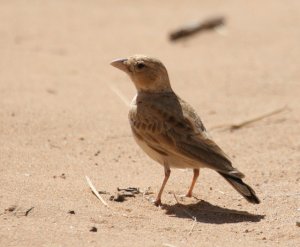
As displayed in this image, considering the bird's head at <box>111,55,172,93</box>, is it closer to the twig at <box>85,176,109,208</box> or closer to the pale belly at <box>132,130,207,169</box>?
the pale belly at <box>132,130,207,169</box>

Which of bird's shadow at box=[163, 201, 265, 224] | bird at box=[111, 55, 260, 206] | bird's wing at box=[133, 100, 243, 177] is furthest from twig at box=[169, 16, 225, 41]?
bird's shadow at box=[163, 201, 265, 224]

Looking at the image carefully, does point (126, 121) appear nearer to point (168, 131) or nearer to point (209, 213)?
point (168, 131)

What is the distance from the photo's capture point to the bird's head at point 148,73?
6.82 m

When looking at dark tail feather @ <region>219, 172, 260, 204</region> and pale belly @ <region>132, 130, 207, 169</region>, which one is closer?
dark tail feather @ <region>219, 172, 260, 204</region>

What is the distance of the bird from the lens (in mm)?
6043

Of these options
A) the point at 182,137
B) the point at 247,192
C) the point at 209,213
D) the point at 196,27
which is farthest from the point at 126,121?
the point at 196,27

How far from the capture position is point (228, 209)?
20.8 feet

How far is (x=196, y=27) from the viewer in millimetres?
13391

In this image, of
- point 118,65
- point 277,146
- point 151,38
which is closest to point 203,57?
point 151,38

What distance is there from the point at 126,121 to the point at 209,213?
9.10ft

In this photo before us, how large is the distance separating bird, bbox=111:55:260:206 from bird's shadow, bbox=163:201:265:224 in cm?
17

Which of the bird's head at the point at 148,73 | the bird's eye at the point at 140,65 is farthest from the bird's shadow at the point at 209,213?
the bird's eye at the point at 140,65

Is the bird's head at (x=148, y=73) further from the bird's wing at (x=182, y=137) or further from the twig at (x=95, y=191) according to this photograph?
the twig at (x=95, y=191)

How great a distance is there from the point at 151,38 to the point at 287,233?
26.0 feet
